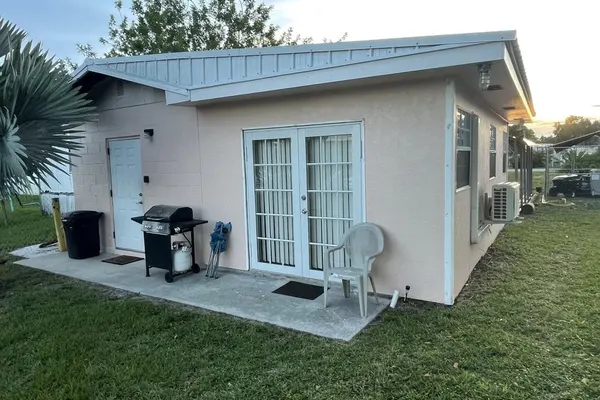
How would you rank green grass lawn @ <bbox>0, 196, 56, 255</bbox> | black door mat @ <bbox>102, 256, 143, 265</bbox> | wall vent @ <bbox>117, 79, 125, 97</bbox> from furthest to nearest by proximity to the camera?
green grass lawn @ <bbox>0, 196, 56, 255</bbox> → wall vent @ <bbox>117, 79, 125, 97</bbox> → black door mat @ <bbox>102, 256, 143, 265</bbox>

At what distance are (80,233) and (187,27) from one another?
606 inches

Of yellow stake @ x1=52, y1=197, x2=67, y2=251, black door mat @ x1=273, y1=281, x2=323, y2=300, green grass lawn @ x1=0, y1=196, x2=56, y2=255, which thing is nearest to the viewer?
black door mat @ x1=273, y1=281, x2=323, y2=300

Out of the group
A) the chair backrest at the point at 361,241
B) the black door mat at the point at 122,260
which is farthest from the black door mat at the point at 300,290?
the black door mat at the point at 122,260

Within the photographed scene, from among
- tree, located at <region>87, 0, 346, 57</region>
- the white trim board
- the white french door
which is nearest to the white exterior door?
the white french door

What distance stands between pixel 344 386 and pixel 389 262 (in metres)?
1.97

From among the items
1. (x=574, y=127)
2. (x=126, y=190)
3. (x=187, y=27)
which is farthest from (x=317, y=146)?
(x=574, y=127)

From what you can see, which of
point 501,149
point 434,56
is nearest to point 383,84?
point 434,56

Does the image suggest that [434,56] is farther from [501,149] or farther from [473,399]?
[501,149]

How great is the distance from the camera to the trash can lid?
22.3 feet

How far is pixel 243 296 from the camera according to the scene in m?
4.76

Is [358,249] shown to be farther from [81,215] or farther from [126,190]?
[81,215]

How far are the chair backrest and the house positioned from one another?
19cm

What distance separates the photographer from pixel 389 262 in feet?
15.0

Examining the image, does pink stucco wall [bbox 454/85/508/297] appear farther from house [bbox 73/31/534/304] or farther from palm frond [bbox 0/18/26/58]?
palm frond [bbox 0/18/26/58]
